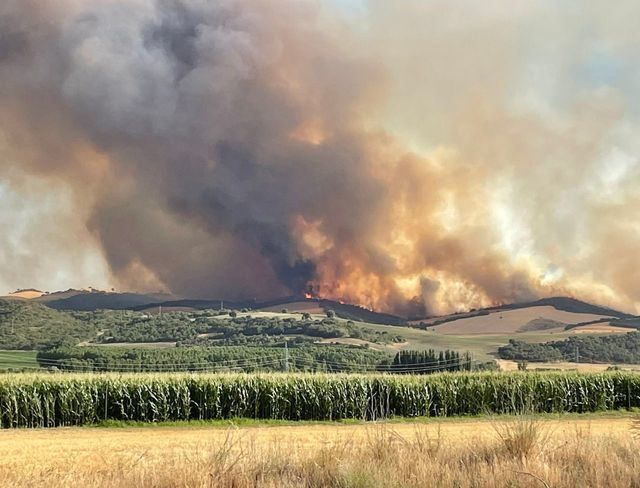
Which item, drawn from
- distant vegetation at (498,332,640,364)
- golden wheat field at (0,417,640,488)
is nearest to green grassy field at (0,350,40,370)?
distant vegetation at (498,332,640,364)

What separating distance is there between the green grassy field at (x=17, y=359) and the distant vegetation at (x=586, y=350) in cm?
10578

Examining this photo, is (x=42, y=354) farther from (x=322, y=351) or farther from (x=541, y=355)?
(x=541, y=355)

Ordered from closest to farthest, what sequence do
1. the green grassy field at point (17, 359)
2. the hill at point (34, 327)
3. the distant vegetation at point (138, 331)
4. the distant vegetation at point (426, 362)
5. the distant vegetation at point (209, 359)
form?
1. the distant vegetation at point (426, 362)
2. the distant vegetation at point (209, 359)
3. the green grassy field at point (17, 359)
4. the hill at point (34, 327)
5. the distant vegetation at point (138, 331)

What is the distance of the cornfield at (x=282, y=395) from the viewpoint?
136 feet

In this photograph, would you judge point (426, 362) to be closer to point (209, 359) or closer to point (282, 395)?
point (209, 359)

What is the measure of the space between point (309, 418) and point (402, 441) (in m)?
30.2

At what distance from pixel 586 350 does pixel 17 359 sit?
5091 inches

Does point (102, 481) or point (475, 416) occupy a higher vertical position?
point (102, 481)

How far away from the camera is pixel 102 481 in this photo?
11547 mm

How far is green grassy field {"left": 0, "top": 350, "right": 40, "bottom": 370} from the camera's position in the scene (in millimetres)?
142750

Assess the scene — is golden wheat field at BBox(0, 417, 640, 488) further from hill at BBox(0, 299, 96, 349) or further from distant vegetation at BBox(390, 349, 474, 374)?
hill at BBox(0, 299, 96, 349)

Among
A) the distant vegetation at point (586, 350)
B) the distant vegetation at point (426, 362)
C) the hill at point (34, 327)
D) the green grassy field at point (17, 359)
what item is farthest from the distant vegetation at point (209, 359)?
the distant vegetation at point (586, 350)

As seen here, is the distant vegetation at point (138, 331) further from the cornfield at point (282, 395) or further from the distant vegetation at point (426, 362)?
the cornfield at point (282, 395)

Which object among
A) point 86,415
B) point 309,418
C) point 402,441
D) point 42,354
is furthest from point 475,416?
point 42,354
